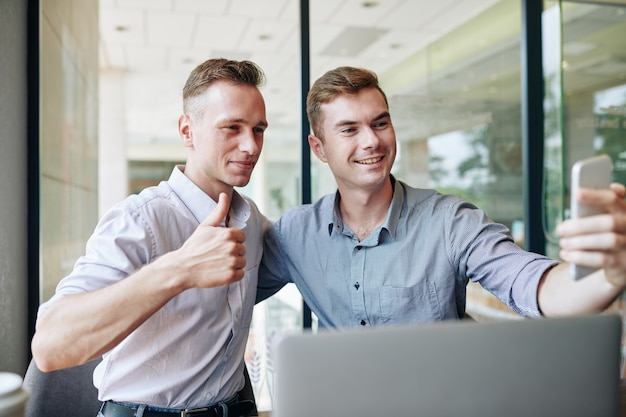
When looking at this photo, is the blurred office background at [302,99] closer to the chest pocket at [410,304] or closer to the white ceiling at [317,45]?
the white ceiling at [317,45]

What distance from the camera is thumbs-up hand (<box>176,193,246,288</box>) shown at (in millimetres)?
1117

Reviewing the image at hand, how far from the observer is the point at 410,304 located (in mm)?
1654

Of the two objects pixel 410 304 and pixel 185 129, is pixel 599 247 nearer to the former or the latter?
pixel 410 304

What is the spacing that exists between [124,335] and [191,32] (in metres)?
3.08

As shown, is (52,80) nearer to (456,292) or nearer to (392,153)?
(392,153)

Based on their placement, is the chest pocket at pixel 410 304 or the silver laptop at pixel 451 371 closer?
the silver laptop at pixel 451 371

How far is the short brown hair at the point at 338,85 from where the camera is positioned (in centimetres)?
176

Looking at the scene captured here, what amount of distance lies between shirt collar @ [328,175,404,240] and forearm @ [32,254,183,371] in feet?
2.52

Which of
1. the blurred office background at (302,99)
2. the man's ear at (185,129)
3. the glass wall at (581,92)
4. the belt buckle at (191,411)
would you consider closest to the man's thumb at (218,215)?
the man's ear at (185,129)

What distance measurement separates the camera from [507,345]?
71 centimetres

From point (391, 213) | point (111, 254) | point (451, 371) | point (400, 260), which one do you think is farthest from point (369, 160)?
point (451, 371)

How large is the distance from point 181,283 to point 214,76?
2.19ft

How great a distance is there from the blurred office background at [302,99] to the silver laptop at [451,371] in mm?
1885

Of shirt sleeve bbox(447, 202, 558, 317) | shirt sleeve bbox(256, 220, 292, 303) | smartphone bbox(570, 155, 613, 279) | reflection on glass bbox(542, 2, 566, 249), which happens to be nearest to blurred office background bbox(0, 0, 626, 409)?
reflection on glass bbox(542, 2, 566, 249)
